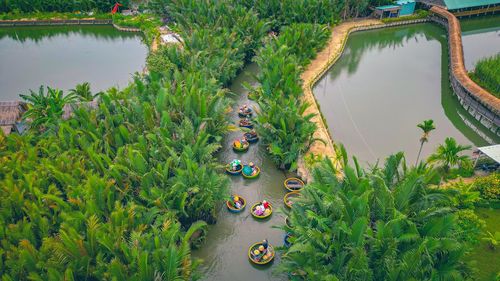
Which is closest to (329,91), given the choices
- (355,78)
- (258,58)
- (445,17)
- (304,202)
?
(355,78)

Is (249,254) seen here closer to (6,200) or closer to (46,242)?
(46,242)

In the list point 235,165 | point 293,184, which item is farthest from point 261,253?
point 235,165

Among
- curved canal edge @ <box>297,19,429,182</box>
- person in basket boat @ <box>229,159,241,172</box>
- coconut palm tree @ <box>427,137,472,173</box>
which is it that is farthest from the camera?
curved canal edge @ <box>297,19,429,182</box>

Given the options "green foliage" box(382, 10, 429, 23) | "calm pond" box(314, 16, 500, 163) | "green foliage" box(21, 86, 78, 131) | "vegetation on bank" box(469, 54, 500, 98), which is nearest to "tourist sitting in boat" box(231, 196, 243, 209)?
"calm pond" box(314, 16, 500, 163)

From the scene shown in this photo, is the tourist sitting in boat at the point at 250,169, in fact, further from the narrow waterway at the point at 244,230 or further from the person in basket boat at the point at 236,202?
the person in basket boat at the point at 236,202

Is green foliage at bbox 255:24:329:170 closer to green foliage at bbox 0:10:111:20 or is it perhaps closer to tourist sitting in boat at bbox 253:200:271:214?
tourist sitting in boat at bbox 253:200:271:214

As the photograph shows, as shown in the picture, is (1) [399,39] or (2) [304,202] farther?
(1) [399,39]
